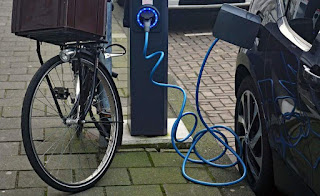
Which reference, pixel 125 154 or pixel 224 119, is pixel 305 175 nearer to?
pixel 125 154

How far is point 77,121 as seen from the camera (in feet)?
15.1

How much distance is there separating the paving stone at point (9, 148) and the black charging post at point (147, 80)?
861 mm

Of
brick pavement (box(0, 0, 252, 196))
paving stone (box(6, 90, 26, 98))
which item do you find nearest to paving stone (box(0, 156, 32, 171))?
brick pavement (box(0, 0, 252, 196))

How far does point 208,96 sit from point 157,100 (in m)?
1.99

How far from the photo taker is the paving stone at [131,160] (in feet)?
16.7

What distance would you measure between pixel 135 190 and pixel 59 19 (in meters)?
1.24

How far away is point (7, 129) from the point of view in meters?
5.77

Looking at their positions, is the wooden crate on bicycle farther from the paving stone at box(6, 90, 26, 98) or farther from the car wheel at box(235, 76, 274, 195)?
the paving stone at box(6, 90, 26, 98)

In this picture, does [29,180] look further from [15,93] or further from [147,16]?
[15,93]

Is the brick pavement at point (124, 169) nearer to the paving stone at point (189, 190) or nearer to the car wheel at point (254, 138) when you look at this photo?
the paving stone at point (189, 190)

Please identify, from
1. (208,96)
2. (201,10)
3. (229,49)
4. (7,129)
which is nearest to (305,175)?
(7,129)

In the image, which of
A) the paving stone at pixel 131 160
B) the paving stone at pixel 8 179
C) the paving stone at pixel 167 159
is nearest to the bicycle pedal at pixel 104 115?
the paving stone at pixel 131 160

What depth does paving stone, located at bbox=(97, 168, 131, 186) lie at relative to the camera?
4766mm

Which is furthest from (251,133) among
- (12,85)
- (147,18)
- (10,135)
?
(12,85)
